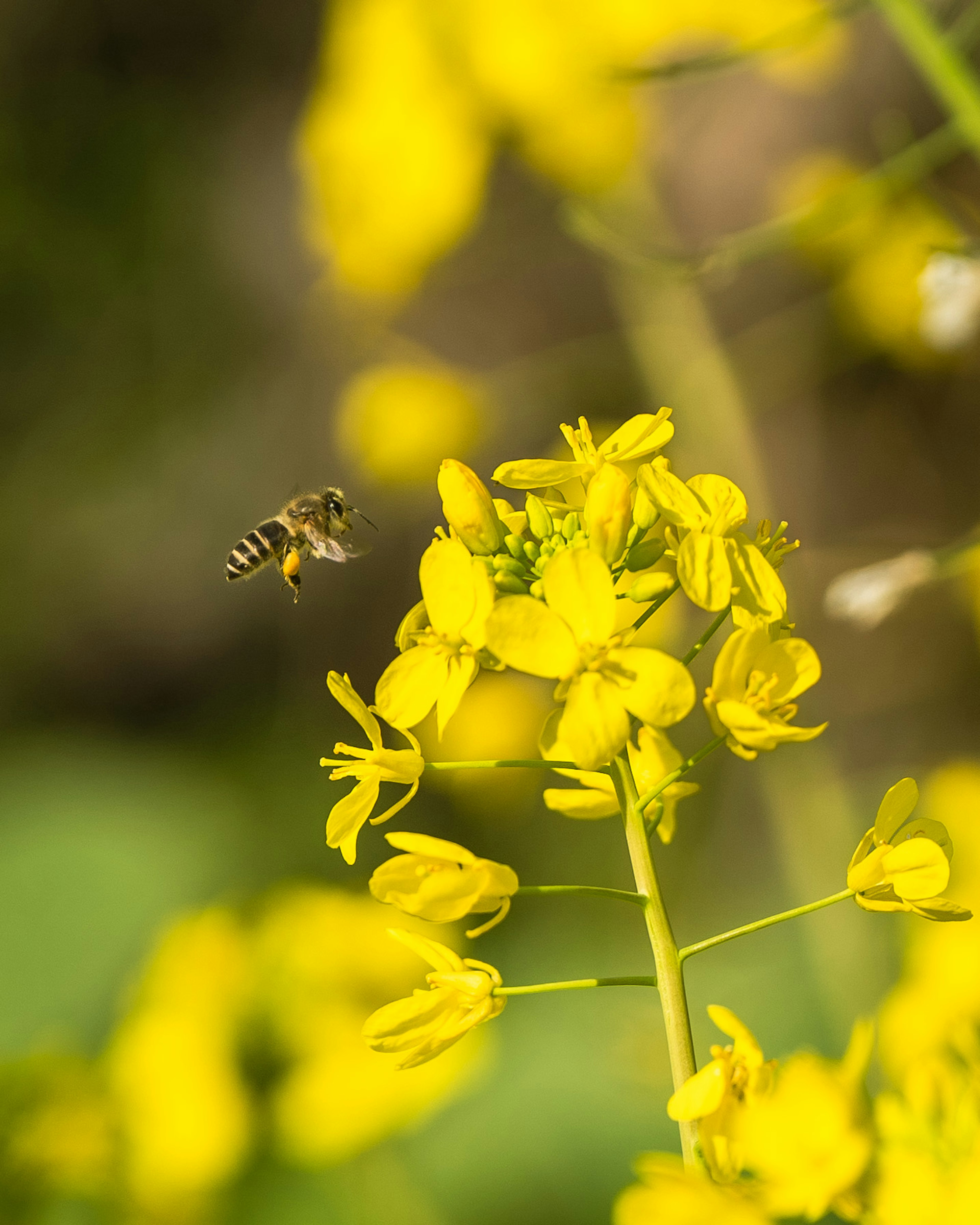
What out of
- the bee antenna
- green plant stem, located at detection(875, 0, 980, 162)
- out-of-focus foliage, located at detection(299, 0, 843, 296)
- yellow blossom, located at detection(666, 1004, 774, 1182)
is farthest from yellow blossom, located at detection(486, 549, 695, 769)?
out-of-focus foliage, located at detection(299, 0, 843, 296)

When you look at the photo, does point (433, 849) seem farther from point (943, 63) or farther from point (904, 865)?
point (943, 63)

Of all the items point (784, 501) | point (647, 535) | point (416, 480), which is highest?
point (784, 501)

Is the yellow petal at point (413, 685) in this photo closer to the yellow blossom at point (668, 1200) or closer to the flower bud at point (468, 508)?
the flower bud at point (468, 508)

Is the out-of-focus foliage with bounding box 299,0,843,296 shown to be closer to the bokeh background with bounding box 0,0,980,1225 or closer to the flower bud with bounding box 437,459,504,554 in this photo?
the bokeh background with bounding box 0,0,980,1225

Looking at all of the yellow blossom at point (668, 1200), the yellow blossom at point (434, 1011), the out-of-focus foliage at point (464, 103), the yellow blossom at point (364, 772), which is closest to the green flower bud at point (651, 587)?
the yellow blossom at point (364, 772)

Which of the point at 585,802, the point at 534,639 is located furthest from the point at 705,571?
the point at 585,802

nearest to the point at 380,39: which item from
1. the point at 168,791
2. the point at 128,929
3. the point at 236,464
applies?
the point at 236,464

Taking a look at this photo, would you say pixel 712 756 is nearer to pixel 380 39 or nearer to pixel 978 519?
pixel 978 519
